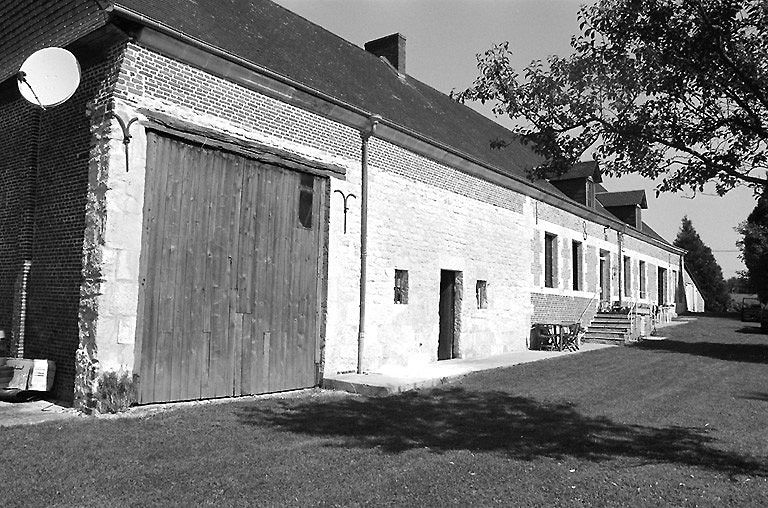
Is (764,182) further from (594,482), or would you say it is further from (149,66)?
(149,66)

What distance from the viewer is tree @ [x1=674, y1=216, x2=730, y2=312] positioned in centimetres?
5584

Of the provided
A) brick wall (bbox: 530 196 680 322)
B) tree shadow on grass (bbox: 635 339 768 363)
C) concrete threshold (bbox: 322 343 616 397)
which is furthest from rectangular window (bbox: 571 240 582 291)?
concrete threshold (bbox: 322 343 616 397)

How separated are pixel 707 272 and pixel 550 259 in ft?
147

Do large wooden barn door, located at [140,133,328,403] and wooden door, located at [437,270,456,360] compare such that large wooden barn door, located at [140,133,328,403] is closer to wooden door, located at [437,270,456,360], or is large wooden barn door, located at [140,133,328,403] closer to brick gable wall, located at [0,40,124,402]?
brick gable wall, located at [0,40,124,402]

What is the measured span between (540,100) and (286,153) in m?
4.59

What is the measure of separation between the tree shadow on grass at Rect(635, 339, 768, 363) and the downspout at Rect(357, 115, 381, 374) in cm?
972

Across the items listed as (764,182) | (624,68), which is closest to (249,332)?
(624,68)

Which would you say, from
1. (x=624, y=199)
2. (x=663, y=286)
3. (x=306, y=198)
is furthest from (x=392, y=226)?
(x=663, y=286)

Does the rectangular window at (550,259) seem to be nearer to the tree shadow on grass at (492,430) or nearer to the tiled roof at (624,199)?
the tree shadow on grass at (492,430)

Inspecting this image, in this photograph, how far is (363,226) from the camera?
10961mm

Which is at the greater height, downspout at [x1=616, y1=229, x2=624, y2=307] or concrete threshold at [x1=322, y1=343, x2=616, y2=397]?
downspout at [x1=616, y1=229, x2=624, y2=307]

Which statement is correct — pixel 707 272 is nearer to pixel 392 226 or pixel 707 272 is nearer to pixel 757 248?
pixel 757 248

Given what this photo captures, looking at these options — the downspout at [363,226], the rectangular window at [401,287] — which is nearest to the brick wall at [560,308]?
the rectangular window at [401,287]

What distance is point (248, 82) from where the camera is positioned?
29.1ft
